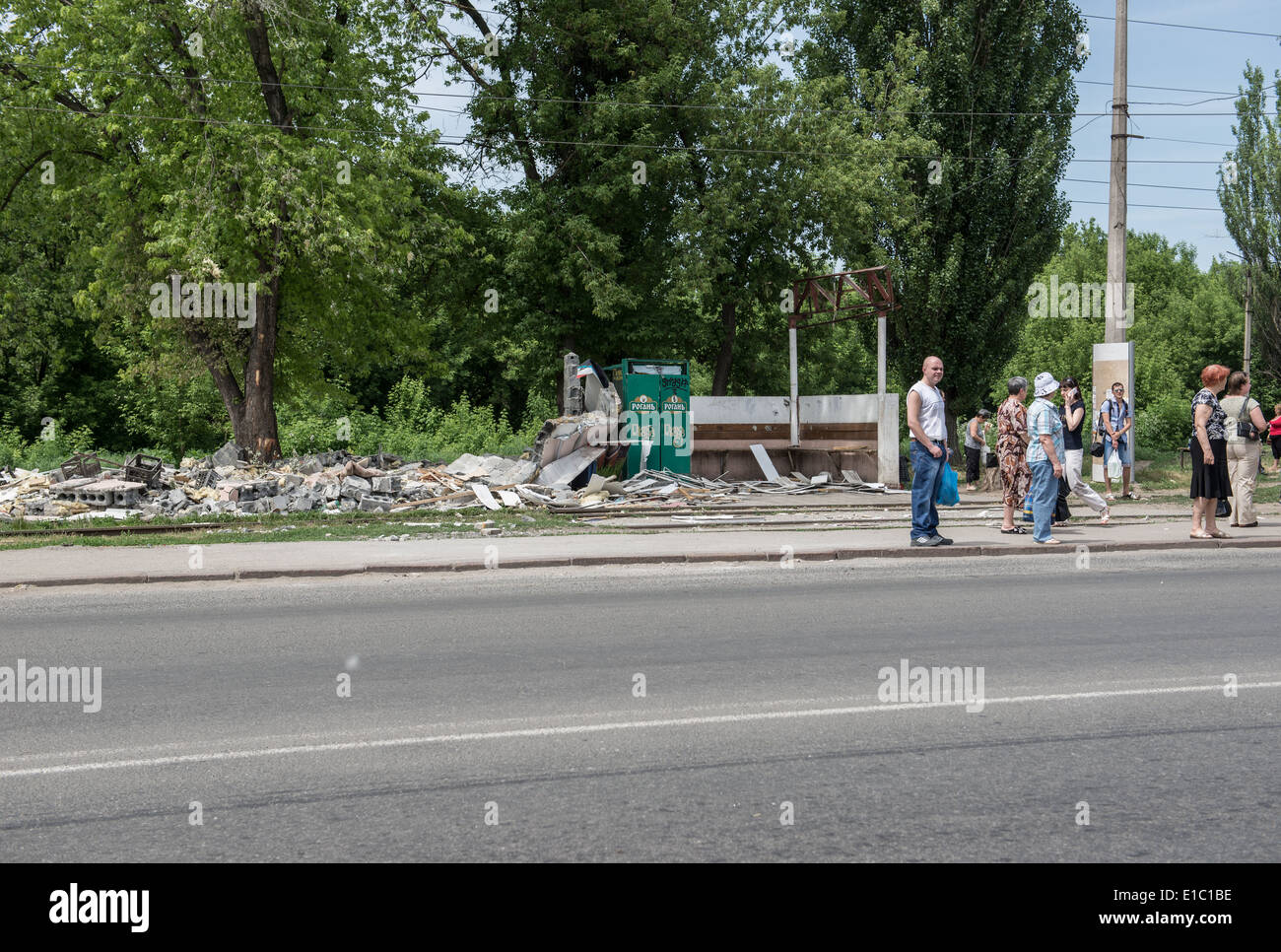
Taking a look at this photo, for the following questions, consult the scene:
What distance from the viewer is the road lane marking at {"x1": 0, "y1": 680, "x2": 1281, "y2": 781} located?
16.8 ft

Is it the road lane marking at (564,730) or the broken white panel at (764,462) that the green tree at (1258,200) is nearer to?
the broken white panel at (764,462)

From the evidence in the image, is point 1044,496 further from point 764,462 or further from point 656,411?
point 764,462

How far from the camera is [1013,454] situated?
1462 centimetres

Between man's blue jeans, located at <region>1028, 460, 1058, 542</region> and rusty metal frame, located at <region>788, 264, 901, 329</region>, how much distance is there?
9.73 metres

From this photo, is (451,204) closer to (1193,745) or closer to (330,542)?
(330,542)

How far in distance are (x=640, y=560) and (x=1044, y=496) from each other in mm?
5163

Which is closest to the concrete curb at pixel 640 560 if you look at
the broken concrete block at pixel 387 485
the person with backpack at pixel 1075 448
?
the person with backpack at pixel 1075 448

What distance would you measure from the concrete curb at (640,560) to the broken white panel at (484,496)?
5846 mm

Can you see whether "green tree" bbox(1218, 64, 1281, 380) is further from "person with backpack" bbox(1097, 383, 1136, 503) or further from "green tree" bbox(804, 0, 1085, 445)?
"person with backpack" bbox(1097, 383, 1136, 503)

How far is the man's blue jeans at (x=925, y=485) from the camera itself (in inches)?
498

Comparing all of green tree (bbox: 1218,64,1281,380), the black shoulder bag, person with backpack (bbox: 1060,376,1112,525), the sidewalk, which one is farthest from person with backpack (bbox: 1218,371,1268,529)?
green tree (bbox: 1218,64,1281,380)

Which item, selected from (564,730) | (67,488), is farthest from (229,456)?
(564,730)
